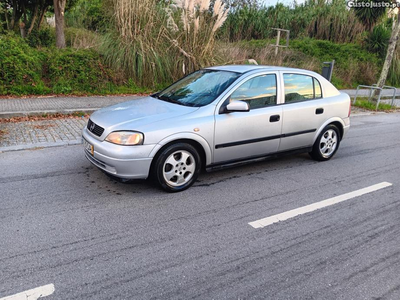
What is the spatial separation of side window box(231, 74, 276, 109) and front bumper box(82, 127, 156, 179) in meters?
1.52

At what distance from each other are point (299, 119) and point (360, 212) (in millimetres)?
1842

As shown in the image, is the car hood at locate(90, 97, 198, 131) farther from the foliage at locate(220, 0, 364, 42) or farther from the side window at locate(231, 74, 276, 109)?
the foliage at locate(220, 0, 364, 42)

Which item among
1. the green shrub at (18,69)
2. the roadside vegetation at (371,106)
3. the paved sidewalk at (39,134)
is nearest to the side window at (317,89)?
the paved sidewalk at (39,134)

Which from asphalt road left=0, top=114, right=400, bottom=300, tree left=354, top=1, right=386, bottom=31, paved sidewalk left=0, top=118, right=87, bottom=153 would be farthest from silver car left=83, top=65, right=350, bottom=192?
tree left=354, top=1, right=386, bottom=31

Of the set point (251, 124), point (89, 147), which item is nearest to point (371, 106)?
point (251, 124)

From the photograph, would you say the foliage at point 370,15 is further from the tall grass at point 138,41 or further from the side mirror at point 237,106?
the side mirror at point 237,106

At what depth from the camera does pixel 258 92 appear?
5293mm

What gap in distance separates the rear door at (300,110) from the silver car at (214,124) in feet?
0.05

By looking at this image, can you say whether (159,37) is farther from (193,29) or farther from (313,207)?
(313,207)

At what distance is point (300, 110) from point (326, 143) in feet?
3.37

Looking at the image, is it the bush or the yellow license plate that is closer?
the yellow license plate

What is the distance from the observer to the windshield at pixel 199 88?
200 inches

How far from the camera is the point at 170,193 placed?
185 inches

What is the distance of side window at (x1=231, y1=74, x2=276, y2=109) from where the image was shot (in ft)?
16.8
